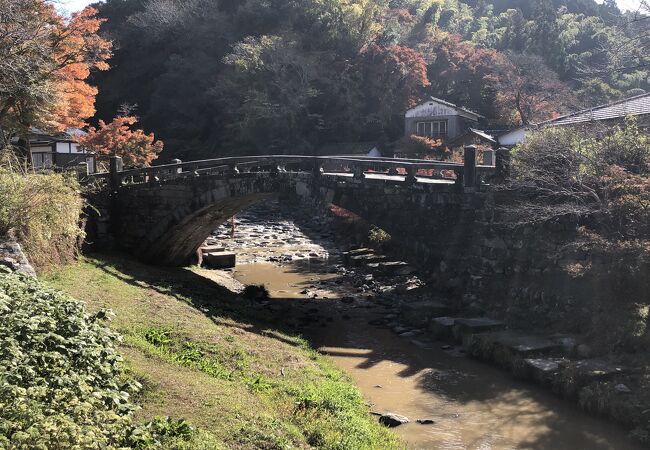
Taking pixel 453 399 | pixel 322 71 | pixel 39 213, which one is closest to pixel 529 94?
pixel 322 71

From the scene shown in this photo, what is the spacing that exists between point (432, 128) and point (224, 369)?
3205 cm

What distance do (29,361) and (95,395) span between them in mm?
930

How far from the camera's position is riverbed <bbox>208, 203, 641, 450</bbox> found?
11203 mm

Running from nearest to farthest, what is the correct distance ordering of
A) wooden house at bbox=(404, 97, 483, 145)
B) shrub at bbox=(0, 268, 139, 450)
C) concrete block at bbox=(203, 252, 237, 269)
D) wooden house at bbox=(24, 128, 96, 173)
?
shrub at bbox=(0, 268, 139, 450), wooden house at bbox=(24, 128, 96, 173), concrete block at bbox=(203, 252, 237, 269), wooden house at bbox=(404, 97, 483, 145)

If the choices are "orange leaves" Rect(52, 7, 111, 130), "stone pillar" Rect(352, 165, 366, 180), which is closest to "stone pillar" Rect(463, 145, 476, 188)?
"stone pillar" Rect(352, 165, 366, 180)

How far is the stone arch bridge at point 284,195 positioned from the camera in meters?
18.7

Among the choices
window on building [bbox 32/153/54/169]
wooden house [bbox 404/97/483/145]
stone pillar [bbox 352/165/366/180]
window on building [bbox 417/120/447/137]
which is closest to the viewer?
stone pillar [bbox 352/165/366/180]

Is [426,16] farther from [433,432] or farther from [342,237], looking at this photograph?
[433,432]

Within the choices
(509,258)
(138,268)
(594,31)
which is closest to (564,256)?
(509,258)

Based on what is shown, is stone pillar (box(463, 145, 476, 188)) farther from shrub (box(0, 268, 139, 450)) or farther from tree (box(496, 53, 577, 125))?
tree (box(496, 53, 577, 125))

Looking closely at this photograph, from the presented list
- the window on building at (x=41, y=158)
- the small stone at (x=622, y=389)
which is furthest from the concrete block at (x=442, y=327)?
the window on building at (x=41, y=158)

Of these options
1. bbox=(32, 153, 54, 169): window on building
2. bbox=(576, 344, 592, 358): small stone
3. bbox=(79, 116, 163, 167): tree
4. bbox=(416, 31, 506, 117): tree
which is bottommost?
bbox=(576, 344, 592, 358): small stone

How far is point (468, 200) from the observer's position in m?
18.5

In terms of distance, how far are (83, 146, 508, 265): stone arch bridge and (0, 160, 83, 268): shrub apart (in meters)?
4.33
